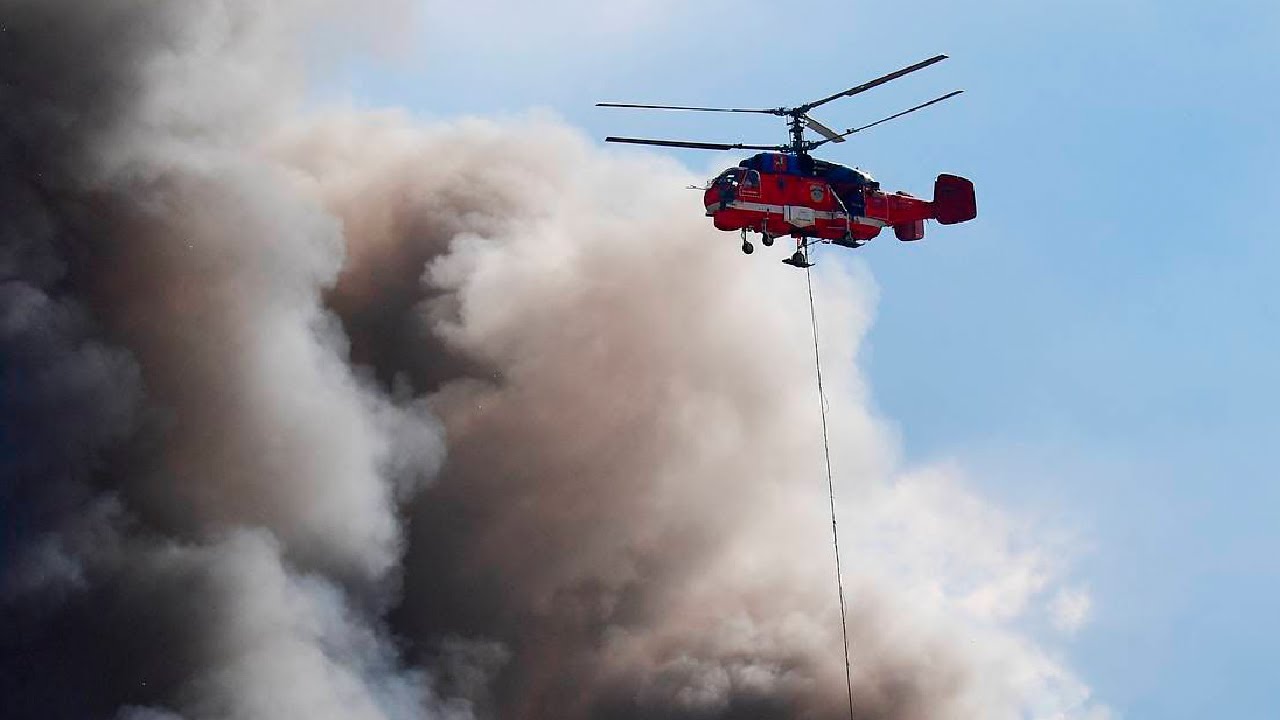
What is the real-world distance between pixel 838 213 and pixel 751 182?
2535 millimetres

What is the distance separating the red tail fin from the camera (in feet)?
133

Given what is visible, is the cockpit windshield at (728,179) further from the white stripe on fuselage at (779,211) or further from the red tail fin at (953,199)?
the red tail fin at (953,199)

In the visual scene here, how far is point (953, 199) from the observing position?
4062cm

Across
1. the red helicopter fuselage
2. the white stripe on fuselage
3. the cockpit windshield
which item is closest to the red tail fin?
the red helicopter fuselage

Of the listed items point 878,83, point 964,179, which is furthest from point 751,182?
point 964,179

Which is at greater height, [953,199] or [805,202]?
[953,199]

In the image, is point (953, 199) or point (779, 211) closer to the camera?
point (779, 211)

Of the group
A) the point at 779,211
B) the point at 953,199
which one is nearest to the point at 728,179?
the point at 779,211

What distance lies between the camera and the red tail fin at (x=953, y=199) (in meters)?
40.6

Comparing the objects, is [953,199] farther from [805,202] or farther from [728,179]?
[728,179]

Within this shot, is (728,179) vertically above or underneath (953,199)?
underneath

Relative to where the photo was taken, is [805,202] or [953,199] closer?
[805,202]

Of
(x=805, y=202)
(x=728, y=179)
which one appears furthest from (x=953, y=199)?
(x=728, y=179)

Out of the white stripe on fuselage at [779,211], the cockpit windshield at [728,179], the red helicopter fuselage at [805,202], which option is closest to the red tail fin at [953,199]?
the red helicopter fuselage at [805,202]
